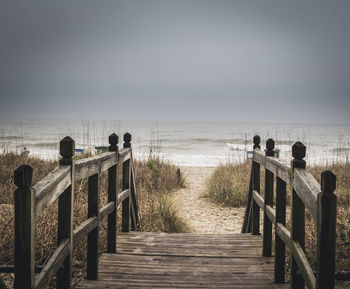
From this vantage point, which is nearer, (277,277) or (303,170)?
(303,170)

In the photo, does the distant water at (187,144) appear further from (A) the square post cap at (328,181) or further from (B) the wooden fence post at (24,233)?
(B) the wooden fence post at (24,233)

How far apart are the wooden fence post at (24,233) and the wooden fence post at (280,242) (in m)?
2.29

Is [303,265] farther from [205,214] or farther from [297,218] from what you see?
[205,214]

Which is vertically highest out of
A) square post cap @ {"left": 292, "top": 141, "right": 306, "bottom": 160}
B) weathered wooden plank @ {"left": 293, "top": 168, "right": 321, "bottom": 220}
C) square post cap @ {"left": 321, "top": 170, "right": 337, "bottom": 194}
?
square post cap @ {"left": 292, "top": 141, "right": 306, "bottom": 160}

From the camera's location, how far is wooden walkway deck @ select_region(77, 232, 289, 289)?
3.15 m

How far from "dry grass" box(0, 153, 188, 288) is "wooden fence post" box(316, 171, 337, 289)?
1895 millimetres

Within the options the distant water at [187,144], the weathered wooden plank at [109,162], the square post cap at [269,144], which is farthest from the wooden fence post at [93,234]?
the distant water at [187,144]

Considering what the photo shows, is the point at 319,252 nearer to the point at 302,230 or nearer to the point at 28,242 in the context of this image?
the point at 302,230

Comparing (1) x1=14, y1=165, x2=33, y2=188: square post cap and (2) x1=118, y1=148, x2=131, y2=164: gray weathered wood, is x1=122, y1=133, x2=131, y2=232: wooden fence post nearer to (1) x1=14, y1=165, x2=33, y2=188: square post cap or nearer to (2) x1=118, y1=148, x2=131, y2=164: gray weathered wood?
(2) x1=118, y1=148, x2=131, y2=164: gray weathered wood

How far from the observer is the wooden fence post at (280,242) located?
3.17m

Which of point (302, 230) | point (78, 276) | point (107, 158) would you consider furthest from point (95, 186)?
point (302, 230)

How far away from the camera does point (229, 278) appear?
10.8 ft

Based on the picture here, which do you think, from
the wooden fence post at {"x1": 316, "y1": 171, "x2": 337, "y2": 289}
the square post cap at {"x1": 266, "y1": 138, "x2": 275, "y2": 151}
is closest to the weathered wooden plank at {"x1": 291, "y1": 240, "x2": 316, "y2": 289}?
the wooden fence post at {"x1": 316, "y1": 171, "x2": 337, "y2": 289}

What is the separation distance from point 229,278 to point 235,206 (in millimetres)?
5510
